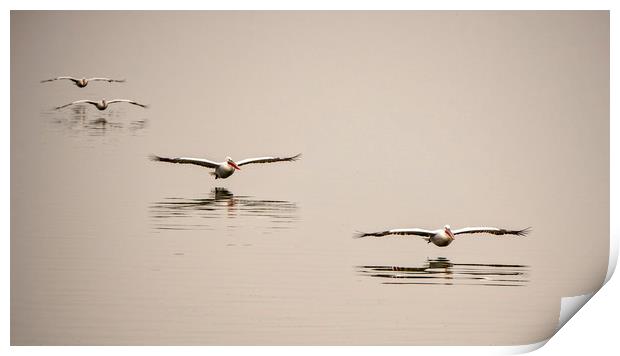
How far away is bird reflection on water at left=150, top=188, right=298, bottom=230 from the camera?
3053 millimetres

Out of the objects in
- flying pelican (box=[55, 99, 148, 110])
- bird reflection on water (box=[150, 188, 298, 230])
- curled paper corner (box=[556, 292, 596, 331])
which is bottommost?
curled paper corner (box=[556, 292, 596, 331])

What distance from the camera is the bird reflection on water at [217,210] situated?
3053mm

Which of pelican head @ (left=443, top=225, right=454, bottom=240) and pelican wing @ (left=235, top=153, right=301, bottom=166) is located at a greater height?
pelican wing @ (left=235, top=153, right=301, bottom=166)

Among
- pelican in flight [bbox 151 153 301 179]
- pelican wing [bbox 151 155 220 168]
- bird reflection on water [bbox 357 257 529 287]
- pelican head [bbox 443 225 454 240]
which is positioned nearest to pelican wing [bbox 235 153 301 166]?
pelican in flight [bbox 151 153 301 179]

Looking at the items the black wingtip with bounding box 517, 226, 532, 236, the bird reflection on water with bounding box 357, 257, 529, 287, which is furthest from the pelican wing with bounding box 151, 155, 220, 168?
the black wingtip with bounding box 517, 226, 532, 236

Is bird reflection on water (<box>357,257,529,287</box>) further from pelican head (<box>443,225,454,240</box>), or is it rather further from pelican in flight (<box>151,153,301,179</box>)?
pelican in flight (<box>151,153,301,179</box>)

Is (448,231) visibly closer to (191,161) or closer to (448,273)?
(448,273)

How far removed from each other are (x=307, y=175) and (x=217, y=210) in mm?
435

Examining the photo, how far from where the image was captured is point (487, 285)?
3.07m

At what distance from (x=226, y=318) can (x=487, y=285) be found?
1184 millimetres

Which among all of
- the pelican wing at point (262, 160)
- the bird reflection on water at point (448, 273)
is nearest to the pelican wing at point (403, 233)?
the bird reflection on water at point (448, 273)

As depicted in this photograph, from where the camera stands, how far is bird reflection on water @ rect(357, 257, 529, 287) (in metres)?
3.07
